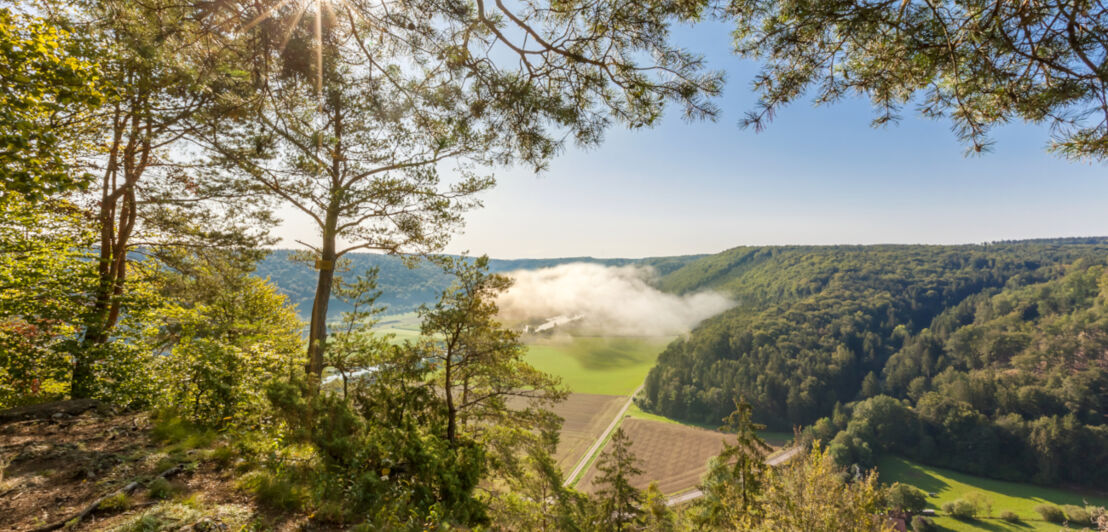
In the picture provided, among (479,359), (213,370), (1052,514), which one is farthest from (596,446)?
(1052,514)

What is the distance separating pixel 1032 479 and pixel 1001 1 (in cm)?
8164

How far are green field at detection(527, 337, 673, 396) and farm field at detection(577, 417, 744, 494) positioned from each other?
15.0 meters

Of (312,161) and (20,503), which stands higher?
(312,161)

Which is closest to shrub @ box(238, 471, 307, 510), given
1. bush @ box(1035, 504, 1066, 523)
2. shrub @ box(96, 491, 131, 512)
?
shrub @ box(96, 491, 131, 512)

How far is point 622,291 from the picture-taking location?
14650 cm

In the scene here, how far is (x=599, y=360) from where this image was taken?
306ft

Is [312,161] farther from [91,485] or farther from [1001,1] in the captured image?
[1001,1]

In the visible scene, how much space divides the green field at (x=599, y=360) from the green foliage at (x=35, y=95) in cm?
6266

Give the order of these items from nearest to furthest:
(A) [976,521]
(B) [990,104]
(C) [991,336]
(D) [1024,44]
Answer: (D) [1024,44], (B) [990,104], (A) [976,521], (C) [991,336]

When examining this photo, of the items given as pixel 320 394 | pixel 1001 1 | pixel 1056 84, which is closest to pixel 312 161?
pixel 320 394

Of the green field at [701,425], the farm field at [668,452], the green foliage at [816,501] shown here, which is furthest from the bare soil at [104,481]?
the green field at [701,425]

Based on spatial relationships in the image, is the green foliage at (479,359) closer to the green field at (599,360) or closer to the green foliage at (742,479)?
the green foliage at (742,479)

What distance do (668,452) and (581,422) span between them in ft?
39.5

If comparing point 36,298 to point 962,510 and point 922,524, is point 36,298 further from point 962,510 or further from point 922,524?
point 962,510
